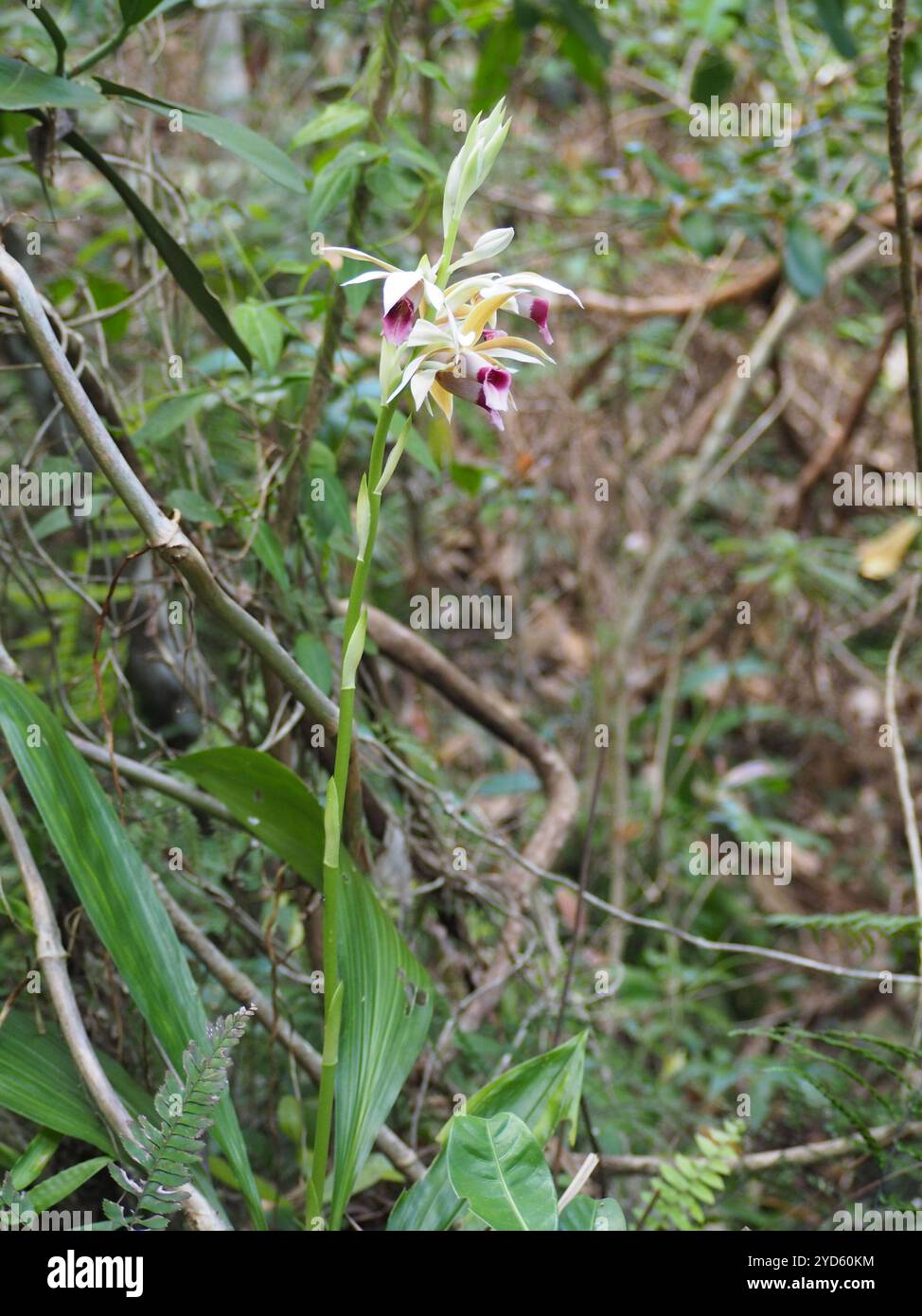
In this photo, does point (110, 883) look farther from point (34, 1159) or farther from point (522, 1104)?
point (522, 1104)

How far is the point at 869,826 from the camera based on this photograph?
136 inches

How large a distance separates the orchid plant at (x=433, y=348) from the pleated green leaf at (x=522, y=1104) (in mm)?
155

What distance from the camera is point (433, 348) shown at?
0.90m

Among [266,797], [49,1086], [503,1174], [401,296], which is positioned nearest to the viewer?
[401,296]

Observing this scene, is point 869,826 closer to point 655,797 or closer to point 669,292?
point 655,797

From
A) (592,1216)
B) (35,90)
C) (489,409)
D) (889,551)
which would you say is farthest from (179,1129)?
(889,551)

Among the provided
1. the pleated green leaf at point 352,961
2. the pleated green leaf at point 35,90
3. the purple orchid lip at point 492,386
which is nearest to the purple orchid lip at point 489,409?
the purple orchid lip at point 492,386

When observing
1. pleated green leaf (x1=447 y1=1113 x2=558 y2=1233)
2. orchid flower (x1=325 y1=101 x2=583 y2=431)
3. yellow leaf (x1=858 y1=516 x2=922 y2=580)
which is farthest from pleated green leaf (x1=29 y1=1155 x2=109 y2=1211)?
yellow leaf (x1=858 y1=516 x2=922 y2=580)

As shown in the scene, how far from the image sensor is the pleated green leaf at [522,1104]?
3.54 feet

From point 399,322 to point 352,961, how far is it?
0.68m

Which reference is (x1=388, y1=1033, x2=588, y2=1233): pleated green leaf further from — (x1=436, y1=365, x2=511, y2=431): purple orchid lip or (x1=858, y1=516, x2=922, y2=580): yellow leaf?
(x1=858, y1=516, x2=922, y2=580): yellow leaf

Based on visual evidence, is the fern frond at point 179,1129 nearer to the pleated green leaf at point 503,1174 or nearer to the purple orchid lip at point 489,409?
the pleated green leaf at point 503,1174
